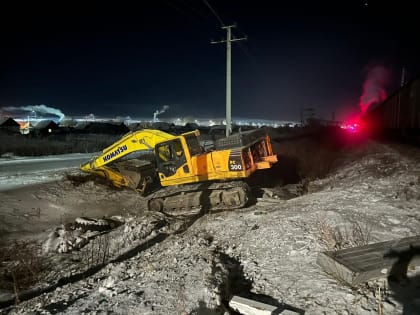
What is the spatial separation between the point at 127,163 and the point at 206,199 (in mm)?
3943

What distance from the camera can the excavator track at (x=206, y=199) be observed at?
30.3 feet

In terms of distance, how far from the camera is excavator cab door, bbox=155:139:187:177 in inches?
385

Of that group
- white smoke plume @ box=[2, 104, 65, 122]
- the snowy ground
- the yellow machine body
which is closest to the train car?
the snowy ground

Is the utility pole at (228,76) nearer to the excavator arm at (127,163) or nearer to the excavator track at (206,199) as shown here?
the excavator arm at (127,163)

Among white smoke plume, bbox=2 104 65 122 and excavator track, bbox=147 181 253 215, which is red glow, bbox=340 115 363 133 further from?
white smoke plume, bbox=2 104 65 122

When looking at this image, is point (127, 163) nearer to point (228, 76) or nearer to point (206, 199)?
point (206, 199)

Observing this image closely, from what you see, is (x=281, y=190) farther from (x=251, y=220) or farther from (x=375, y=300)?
(x=375, y=300)

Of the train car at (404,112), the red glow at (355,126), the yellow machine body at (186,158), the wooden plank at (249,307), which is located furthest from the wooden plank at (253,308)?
the red glow at (355,126)

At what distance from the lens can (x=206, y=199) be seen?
948 cm

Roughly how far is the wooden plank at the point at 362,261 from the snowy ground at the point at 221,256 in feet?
0.40

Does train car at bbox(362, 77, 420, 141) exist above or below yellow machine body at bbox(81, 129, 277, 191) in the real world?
above

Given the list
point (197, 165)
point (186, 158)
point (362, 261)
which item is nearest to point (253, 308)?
point (362, 261)

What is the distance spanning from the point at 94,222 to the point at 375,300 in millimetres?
7044

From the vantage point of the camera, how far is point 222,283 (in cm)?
439
